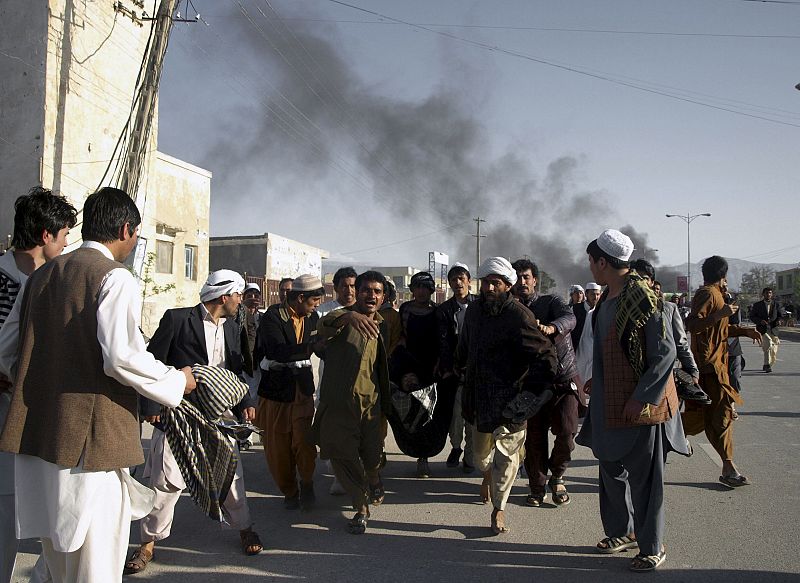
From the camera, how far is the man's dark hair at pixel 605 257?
4238 millimetres

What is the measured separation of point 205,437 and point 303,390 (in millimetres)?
1973

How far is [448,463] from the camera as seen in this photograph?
21.7ft

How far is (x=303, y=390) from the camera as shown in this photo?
5.25 m

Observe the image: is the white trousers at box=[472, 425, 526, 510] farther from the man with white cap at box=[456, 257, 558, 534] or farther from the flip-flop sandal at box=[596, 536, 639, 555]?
the flip-flop sandal at box=[596, 536, 639, 555]

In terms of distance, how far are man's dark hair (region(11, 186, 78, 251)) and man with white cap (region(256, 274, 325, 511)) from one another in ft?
6.67

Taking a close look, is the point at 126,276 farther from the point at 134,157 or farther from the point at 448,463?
the point at 134,157

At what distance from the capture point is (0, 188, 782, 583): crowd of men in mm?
2570

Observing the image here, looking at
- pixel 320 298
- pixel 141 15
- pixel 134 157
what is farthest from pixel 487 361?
pixel 141 15

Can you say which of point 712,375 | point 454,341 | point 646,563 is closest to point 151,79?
point 454,341

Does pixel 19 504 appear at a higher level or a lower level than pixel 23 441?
lower

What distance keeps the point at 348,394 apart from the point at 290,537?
1007mm

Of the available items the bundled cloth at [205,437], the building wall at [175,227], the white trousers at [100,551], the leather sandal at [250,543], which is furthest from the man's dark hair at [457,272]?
the building wall at [175,227]

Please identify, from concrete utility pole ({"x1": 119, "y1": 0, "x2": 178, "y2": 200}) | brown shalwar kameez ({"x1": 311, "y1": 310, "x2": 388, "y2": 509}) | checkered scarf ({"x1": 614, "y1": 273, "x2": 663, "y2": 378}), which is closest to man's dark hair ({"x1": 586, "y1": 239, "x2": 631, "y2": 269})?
Result: checkered scarf ({"x1": 614, "y1": 273, "x2": 663, "y2": 378})

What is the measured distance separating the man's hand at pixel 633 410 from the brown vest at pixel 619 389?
0.12ft
